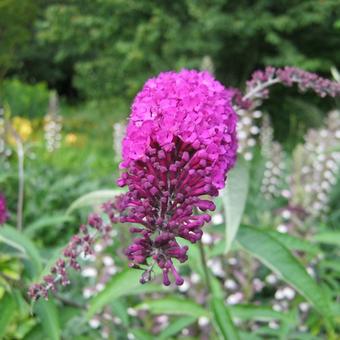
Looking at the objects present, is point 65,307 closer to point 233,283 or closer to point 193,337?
point 193,337

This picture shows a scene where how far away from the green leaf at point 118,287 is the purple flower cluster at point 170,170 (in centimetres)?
57

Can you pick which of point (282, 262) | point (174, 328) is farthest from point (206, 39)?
point (282, 262)

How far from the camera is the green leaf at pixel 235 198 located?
143 cm

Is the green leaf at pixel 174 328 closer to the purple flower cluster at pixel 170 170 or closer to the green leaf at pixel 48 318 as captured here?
the green leaf at pixel 48 318

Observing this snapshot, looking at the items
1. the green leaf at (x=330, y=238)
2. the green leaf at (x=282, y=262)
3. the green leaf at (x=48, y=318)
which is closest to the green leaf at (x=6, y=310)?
the green leaf at (x=48, y=318)

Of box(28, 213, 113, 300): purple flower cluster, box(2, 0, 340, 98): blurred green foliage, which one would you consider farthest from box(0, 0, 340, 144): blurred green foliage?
box(28, 213, 113, 300): purple flower cluster

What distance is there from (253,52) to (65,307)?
26.7 feet

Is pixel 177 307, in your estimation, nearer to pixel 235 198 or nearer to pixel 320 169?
pixel 235 198

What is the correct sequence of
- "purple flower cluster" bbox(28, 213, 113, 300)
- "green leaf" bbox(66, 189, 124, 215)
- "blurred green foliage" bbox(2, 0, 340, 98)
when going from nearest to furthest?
"purple flower cluster" bbox(28, 213, 113, 300)
"green leaf" bbox(66, 189, 124, 215)
"blurred green foliage" bbox(2, 0, 340, 98)

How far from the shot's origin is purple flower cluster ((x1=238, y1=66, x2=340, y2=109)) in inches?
60.6

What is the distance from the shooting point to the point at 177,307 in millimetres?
1917

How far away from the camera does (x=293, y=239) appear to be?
5.73 ft

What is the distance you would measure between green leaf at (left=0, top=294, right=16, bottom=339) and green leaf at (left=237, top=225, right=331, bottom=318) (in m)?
0.68

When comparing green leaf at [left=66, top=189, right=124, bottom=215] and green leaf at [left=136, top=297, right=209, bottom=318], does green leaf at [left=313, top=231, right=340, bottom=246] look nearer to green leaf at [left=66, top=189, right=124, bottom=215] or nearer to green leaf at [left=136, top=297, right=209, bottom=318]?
green leaf at [left=136, top=297, right=209, bottom=318]
